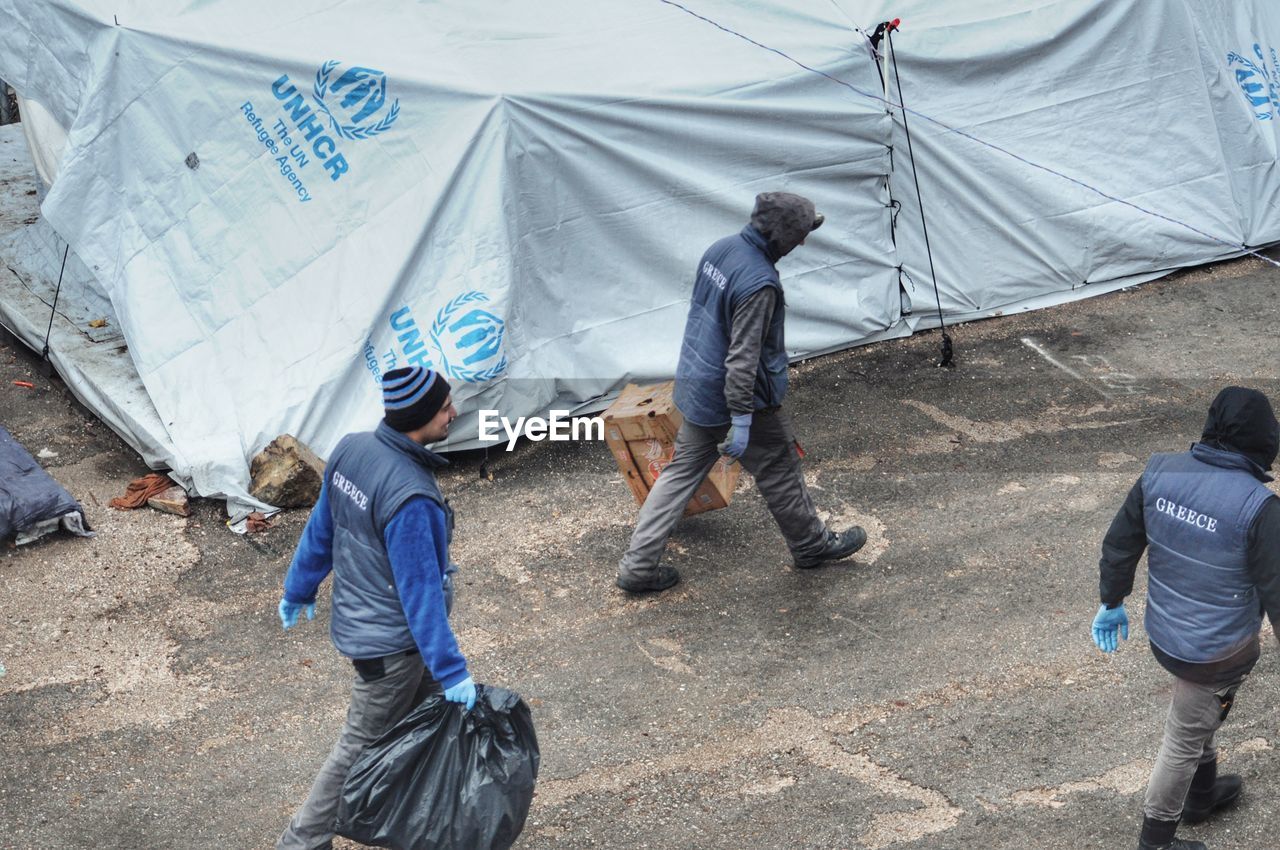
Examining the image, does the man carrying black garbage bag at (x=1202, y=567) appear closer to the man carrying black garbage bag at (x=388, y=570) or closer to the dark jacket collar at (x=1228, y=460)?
the dark jacket collar at (x=1228, y=460)

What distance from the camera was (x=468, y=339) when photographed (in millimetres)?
7180

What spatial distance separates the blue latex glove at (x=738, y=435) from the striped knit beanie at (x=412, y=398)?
200cm

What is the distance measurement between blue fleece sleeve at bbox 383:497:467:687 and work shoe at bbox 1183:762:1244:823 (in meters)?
2.45

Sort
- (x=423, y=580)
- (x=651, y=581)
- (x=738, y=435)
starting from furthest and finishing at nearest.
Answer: (x=651, y=581)
(x=738, y=435)
(x=423, y=580)

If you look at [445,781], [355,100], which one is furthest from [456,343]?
[445,781]

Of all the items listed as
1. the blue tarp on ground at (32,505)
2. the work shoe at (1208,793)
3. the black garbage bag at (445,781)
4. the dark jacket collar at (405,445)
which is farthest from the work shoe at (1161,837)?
the blue tarp on ground at (32,505)

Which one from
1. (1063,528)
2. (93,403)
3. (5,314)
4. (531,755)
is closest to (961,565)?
(1063,528)

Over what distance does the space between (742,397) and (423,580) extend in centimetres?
211

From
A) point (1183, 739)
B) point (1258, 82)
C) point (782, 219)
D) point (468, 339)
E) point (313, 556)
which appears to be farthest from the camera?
point (1258, 82)

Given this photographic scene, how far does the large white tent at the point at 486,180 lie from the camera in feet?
23.7

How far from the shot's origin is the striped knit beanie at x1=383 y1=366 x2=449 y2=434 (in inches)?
156

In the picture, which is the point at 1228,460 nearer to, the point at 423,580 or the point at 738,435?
the point at 738,435

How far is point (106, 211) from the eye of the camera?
771cm

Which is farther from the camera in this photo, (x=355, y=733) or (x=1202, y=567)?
(x=355, y=733)
